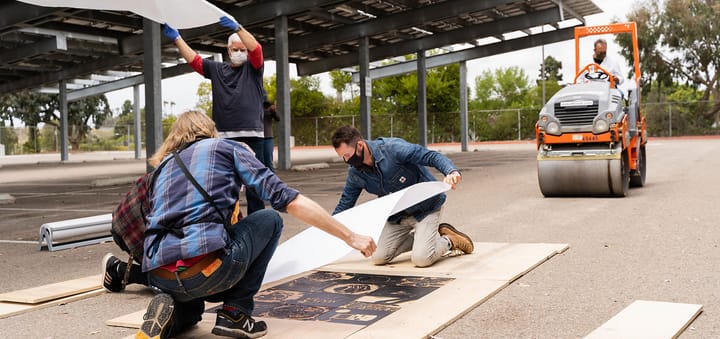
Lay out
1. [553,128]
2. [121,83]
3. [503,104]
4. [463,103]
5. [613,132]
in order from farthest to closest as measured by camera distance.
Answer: [503,104] → [121,83] → [463,103] → [553,128] → [613,132]

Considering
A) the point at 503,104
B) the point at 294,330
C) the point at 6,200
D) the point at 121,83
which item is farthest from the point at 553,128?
the point at 503,104

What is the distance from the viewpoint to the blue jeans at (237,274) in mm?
4070

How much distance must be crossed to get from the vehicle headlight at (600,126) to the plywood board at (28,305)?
7.78 meters

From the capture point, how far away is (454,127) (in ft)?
162

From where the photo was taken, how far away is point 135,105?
39.0 m

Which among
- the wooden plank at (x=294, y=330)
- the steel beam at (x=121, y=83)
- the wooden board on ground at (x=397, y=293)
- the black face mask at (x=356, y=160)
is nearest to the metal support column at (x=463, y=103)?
the steel beam at (x=121, y=83)

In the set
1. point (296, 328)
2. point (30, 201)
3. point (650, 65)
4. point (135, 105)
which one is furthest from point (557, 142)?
point (650, 65)

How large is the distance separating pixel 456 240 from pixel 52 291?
3.38 metres

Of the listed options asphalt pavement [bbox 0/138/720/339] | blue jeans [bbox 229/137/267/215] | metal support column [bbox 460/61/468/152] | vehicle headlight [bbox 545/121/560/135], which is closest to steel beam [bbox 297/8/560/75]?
metal support column [bbox 460/61/468/152]

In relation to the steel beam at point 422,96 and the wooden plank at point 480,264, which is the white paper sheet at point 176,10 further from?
the steel beam at point 422,96

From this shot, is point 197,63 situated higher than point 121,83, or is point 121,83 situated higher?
point 121,83

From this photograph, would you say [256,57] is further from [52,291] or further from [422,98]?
[422,98]

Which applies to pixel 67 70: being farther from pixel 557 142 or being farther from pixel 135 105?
pixel 557 142

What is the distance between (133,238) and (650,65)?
52.9m
